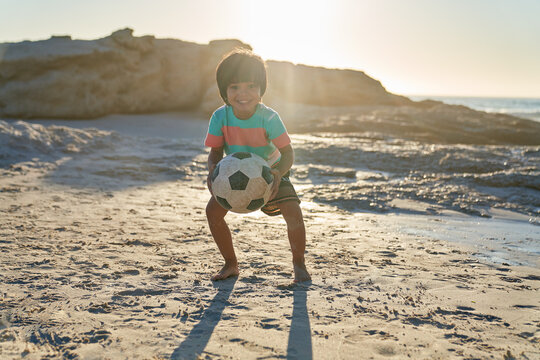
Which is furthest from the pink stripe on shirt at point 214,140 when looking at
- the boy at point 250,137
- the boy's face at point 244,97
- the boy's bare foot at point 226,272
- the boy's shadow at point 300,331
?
the boy's shadow at point 300,331

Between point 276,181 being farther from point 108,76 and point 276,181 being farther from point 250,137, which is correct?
point 108,76

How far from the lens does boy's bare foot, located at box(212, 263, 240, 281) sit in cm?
275

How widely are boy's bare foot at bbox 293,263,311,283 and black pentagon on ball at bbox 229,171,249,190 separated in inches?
23.6

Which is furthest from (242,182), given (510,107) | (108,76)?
(510,107)

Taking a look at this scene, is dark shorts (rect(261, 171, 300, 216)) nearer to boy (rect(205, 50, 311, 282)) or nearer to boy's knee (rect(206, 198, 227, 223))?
boy (rect(205, 50, 311, 282))

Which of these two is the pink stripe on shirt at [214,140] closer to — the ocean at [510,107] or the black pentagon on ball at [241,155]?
the black pentagon on ball at [241,155]

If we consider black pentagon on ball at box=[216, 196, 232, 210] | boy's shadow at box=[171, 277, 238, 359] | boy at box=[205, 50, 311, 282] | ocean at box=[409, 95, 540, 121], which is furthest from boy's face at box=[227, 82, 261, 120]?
ocean at box=[409, 95, 540, 121]

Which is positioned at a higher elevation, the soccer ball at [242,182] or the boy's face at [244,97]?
the boy's face at [244,97]

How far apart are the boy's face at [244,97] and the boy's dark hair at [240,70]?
28 mm

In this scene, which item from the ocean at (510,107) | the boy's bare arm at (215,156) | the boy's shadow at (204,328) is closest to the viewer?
the boy's shadow at (204,328)

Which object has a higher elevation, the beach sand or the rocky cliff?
the rocky cliff

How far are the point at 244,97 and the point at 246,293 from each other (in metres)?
1.10

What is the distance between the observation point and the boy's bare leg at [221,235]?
279 cm

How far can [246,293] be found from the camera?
8.41ft
